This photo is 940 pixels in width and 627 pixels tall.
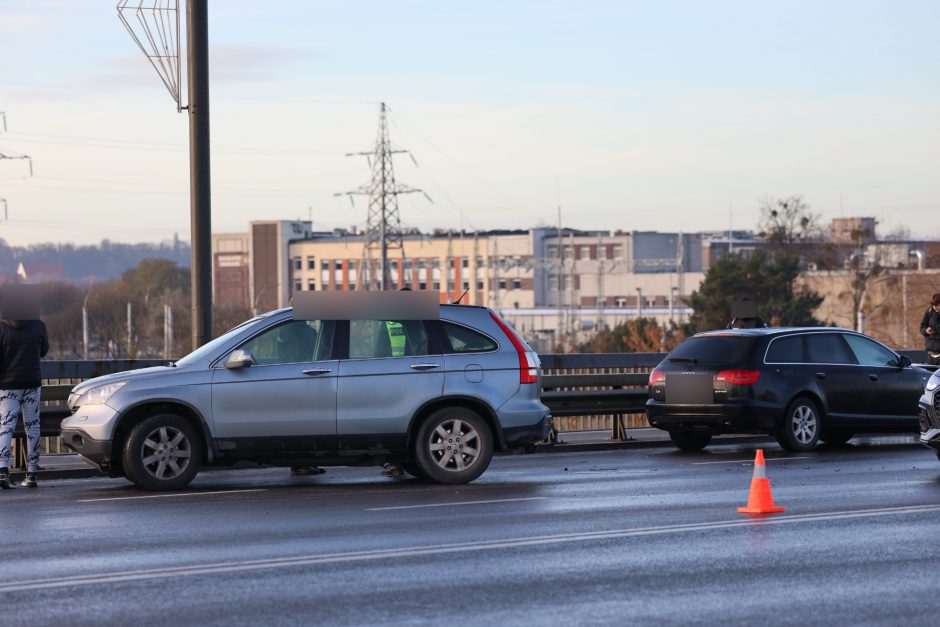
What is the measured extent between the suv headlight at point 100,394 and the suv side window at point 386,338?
2.22 metres

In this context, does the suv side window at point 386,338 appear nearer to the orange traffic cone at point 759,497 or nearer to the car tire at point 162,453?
the car tire at point 162,453

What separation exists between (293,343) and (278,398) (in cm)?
58

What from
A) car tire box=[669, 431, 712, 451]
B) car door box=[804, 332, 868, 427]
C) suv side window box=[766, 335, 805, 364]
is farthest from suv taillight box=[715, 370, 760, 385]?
car tire box=[669, 431, 712, 451]

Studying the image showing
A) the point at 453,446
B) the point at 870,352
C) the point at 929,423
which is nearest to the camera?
the point at 453,446

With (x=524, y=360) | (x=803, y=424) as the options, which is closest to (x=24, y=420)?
(x=524, y=360)

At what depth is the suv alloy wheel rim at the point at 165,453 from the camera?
13602mm

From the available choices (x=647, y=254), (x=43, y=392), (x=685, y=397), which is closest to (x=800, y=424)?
(x=685, y=397)

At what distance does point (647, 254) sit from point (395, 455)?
135247 mm

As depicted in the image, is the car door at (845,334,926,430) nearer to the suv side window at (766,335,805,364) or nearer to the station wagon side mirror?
the suv side window at (766,335,805,364)

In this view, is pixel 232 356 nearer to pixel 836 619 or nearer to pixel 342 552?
pixel 342 552

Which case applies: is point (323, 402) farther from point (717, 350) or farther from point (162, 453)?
point (717, 350)

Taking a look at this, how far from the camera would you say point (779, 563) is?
9195 mm

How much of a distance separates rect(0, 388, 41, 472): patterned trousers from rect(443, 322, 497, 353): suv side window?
425 cm

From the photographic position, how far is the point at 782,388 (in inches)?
710
